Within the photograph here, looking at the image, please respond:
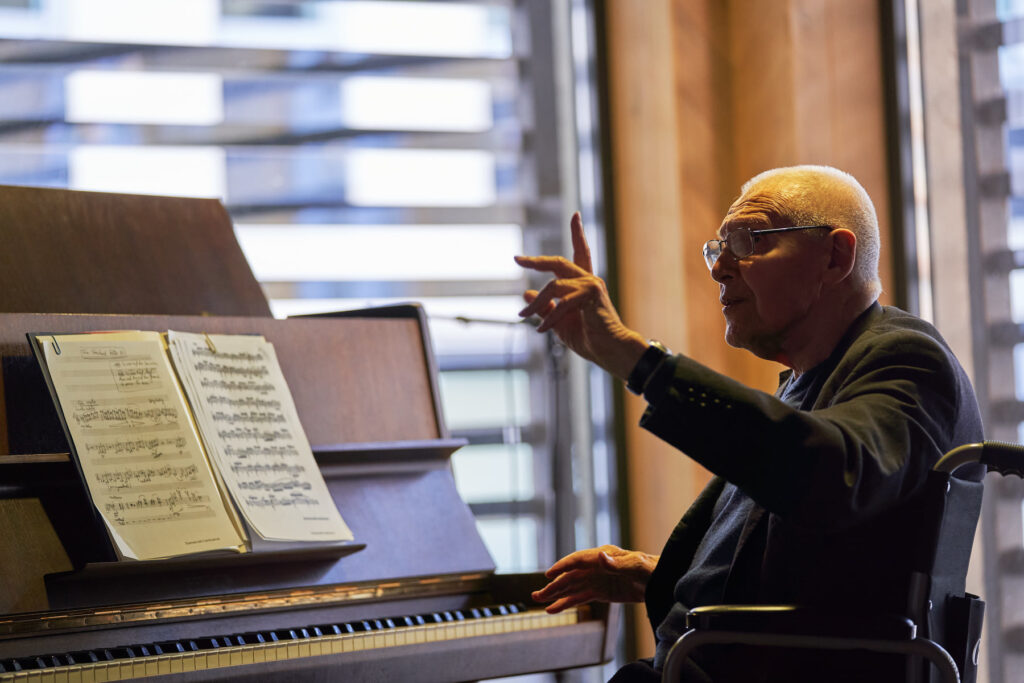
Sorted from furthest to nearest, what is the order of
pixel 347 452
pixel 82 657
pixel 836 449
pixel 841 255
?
pixel 347 452 → pixel 82 657 → pixel 841 255 → pixel 836 449

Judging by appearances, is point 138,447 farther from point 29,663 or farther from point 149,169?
point 149,169

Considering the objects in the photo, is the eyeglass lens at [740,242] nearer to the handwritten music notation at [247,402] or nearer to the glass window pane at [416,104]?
the handwritten music notation at [247,402]

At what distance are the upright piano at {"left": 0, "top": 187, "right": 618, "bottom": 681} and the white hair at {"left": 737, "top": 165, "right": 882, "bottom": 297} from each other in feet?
3.46

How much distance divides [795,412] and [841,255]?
449 mm

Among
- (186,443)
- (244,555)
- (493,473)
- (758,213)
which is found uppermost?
(758,213)

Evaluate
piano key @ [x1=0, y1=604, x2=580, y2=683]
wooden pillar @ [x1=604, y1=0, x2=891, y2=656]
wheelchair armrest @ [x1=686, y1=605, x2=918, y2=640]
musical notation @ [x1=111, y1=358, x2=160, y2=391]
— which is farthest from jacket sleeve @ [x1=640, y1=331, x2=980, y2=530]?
wooden pillar @ [x1=604, y1=0, x2=891, y2=656]

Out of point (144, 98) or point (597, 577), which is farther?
point (144, 98)

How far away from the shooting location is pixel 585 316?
156 cm

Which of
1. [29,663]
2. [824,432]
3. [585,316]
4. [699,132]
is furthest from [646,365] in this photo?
[699,132]

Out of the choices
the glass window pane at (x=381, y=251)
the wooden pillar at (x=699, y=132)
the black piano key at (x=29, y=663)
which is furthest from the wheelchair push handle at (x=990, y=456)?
the glass window pane at (x=381, y=251)

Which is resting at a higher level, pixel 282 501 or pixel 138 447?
pixel 138 447

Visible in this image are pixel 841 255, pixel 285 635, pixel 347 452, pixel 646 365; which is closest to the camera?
pixel 646 365

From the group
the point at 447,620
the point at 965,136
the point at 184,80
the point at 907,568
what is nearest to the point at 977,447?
the point at 907,568

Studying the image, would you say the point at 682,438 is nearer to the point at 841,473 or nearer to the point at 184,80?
the point at 841,473
